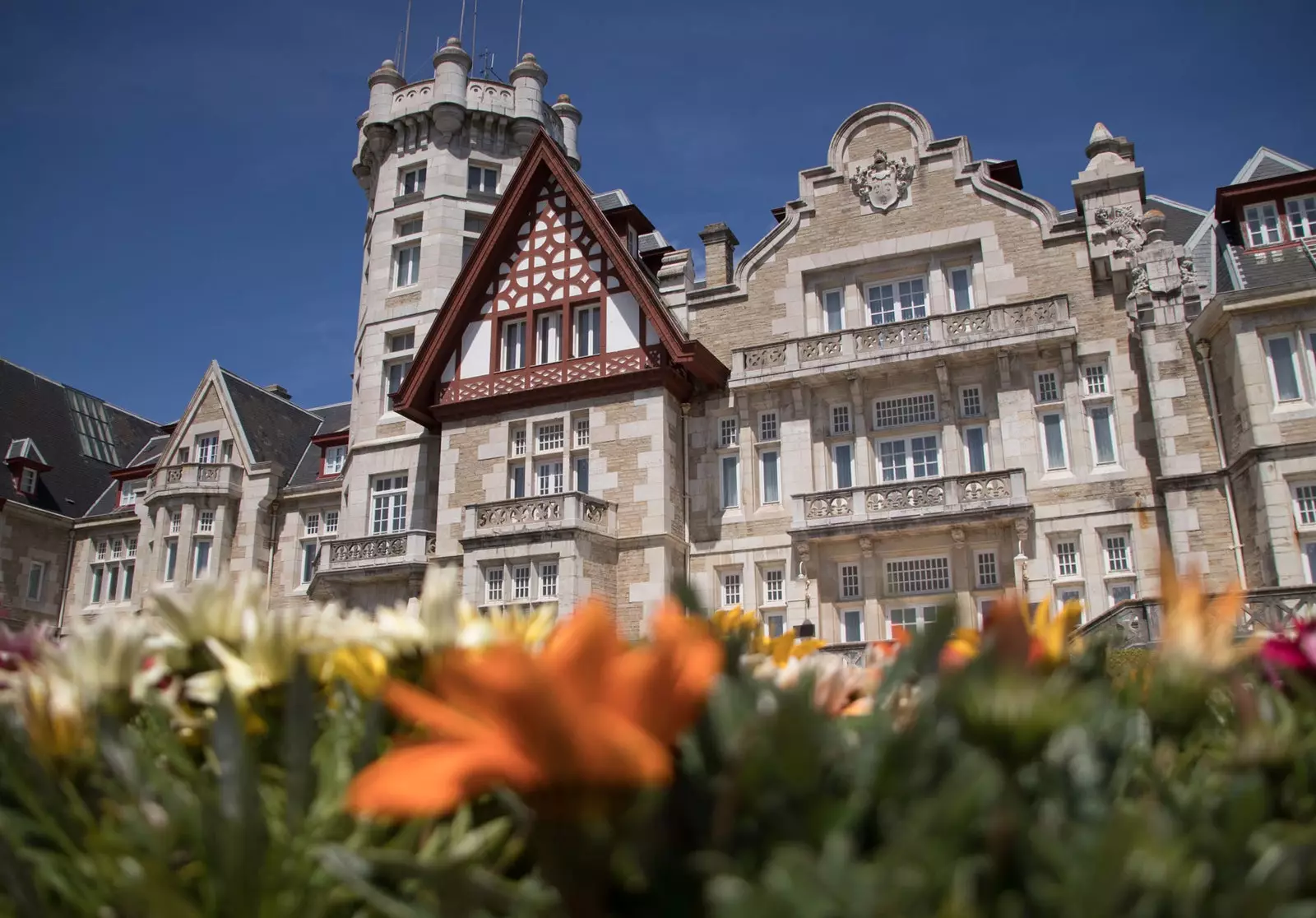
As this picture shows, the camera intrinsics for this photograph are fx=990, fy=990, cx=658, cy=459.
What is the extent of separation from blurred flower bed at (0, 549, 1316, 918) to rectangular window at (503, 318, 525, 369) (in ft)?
78.4

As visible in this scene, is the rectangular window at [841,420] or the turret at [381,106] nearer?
the rectangular window at [841,420]

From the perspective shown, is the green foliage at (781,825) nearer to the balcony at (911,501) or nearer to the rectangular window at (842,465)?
the balcony at (911,501)

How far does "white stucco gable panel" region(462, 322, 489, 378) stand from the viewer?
25328 mm

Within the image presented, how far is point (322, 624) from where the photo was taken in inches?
73.7

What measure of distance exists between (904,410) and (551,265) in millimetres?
9620

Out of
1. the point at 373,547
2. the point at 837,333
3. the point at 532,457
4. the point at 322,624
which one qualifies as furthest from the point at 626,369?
the point at 322,624

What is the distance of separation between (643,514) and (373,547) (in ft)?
24.3

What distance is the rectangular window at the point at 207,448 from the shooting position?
34.0 metres

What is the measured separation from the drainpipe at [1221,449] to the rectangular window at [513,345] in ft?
50.2

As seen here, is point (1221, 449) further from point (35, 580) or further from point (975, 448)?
point (35, 580)

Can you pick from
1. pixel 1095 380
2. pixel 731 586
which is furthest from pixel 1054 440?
pixel 731 586

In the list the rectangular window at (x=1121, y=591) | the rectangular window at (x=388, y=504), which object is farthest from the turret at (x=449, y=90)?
the rectangular window at (x=1121, y=591)

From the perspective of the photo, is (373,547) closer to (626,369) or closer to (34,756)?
(626,369)

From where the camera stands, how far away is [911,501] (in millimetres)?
20750
